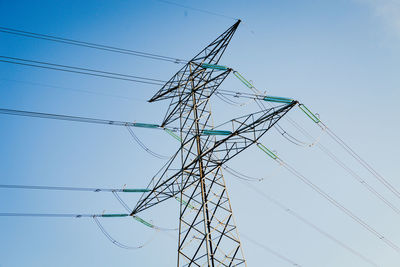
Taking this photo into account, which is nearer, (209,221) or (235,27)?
(209,221)

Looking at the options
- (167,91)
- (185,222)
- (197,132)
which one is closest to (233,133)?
(197,132)

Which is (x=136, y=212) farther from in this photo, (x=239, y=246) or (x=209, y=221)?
(x=239, y=246)

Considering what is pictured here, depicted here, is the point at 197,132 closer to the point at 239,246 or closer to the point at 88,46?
the point at 239,246

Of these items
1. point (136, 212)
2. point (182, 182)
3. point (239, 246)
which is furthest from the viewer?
point (136, 212)

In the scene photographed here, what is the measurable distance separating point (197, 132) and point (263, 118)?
2925 millimetres

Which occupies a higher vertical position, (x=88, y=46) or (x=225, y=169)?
(x=88, y=46)

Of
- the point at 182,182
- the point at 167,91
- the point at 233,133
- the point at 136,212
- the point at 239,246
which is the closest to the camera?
the point at 239,246

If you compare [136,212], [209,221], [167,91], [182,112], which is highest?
[167,91]

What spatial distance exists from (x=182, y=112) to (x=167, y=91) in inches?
66.4

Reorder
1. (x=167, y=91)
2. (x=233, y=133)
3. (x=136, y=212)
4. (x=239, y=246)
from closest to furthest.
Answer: (x=239, y=246) → (x=233, y=133) → (x=136, y=212) → (x=167, y=91)

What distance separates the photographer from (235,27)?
1245cm

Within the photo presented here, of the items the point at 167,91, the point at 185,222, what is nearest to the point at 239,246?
the point at 185,222

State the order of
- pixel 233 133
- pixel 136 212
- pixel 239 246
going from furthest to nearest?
pixel 136 212
pixel 233 133
pixel 239 246

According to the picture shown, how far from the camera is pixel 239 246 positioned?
9398 millimetres
